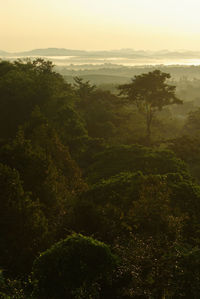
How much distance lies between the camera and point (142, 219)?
53.5 feet

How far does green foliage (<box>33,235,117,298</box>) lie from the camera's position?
1271 centimetres

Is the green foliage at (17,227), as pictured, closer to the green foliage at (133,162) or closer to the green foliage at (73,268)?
the green foliage at (73,268)

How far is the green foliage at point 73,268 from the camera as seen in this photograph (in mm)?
12711

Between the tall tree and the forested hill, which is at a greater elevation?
the tall tree

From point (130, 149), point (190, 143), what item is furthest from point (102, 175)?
point (190, 143)

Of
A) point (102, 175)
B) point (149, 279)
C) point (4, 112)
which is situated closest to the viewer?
point (149, 279)

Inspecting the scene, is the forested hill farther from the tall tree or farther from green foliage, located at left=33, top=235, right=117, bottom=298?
the tall tree

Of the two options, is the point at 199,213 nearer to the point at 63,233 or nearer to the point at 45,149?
the point at 63,233

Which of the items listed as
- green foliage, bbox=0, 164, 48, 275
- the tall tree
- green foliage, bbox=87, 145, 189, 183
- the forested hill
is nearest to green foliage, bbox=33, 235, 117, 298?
the forested hill

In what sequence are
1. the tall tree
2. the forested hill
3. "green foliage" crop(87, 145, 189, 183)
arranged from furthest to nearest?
the tall tree → "green foliage" crop(87, 145, 189, 183) → the forested hill

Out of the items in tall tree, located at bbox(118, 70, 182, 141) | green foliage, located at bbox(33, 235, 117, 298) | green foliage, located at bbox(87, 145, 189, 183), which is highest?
tall tree, located at bbox(118, 70, 182, 141)

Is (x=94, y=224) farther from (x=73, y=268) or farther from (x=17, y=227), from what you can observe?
(x=73, y=268)

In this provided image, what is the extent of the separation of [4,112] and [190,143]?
1978 cm

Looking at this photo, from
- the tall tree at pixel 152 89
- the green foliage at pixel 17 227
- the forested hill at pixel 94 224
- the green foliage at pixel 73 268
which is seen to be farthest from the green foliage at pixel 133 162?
the tall tree at pixel 152 89
